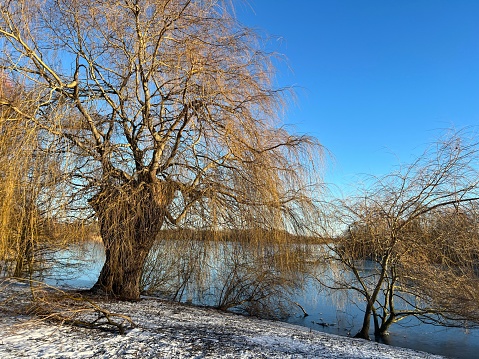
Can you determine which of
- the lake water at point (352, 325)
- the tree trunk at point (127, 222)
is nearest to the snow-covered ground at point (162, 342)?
the tree trunk at point (127, 222)

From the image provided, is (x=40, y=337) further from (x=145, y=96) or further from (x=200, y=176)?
(x=145, y=96)

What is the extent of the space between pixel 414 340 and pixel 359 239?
2093mm

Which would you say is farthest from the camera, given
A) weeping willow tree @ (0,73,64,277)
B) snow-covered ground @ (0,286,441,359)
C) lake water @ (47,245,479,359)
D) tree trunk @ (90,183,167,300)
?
lake water @ (47,245,479,359)

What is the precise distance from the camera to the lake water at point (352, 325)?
6.97 metres

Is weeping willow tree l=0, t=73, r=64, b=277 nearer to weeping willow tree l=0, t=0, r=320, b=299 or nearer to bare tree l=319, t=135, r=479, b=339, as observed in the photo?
weeping willow tree l=0, t=0, r=320, b=299

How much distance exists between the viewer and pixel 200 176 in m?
6.07

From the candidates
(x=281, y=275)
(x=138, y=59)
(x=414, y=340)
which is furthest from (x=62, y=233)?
(x=414, y=340)

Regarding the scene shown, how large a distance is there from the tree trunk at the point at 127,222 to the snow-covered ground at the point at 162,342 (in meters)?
0.98

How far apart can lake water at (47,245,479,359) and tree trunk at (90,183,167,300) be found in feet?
1.46

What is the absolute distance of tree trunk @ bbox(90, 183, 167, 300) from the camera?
5.74m

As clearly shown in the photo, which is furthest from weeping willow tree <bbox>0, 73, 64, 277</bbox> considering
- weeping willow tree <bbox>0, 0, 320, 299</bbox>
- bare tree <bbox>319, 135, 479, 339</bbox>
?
bare tree <bbox>319, 135, 479, 339</bbox>

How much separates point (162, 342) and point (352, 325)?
18.3 ft

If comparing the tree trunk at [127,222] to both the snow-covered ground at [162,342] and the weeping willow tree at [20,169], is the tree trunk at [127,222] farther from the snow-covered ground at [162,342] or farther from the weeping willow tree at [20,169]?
the snow-covered ground at [162,342]

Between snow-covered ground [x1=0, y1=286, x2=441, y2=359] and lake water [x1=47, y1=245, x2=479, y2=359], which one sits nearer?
snow-covered ground [x1=0, y1=286, x2=441, y2=359]
